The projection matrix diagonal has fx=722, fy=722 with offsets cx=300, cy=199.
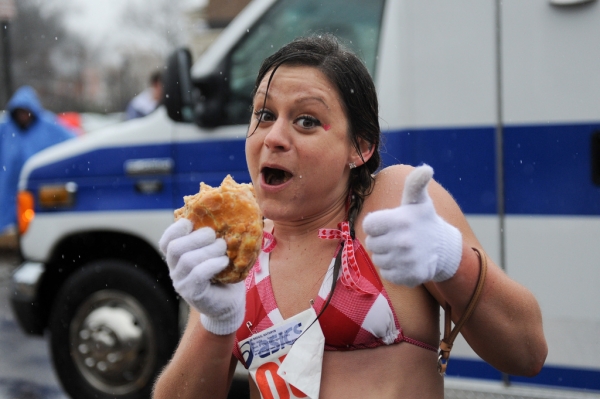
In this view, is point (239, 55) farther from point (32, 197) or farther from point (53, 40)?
point (53, 40)

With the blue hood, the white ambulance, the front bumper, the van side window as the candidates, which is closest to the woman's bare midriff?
the white ambulance

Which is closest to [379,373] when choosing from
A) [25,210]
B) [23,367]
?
[25,210]

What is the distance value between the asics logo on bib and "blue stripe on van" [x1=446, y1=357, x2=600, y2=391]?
1993 mm

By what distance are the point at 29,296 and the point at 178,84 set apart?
5.97 ft

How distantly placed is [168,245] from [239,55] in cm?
261

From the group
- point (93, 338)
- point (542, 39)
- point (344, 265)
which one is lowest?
point (93, 338)

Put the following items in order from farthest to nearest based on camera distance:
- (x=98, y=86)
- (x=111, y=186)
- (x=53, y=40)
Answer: (x=98, y=86), (x=53, y=40), (x=111, y=186)

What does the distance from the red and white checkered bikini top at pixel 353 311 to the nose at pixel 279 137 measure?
26 centimetres

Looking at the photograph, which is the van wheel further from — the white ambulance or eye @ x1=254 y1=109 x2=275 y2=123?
eye @ x1=254 y1=109 x2=275 y2=123

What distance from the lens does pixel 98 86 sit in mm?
37406

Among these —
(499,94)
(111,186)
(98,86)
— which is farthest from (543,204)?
(98,86)

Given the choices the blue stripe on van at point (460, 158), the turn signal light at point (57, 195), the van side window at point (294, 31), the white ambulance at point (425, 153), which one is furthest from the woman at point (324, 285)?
the turn signal light at point (57, 195)

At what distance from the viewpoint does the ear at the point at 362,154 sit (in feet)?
6.11

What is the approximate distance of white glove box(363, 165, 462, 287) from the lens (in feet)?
4.58
